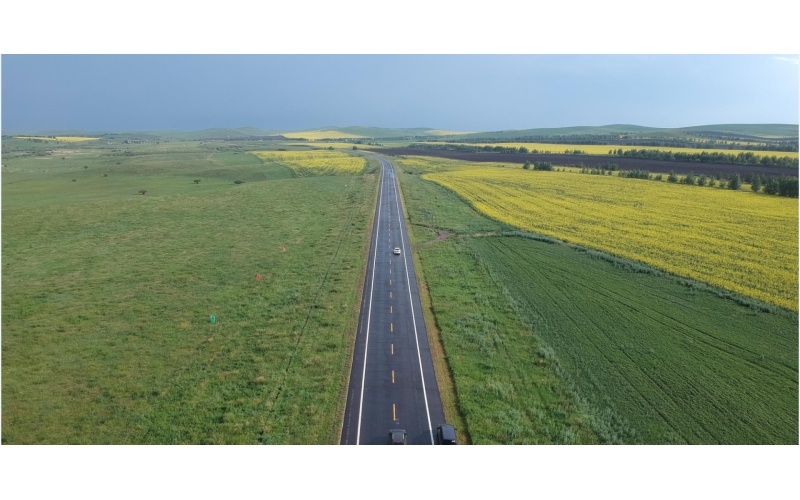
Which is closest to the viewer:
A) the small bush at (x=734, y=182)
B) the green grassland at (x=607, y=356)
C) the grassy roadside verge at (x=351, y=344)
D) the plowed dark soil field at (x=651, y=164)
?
the green grassland at (x=607, y=356)

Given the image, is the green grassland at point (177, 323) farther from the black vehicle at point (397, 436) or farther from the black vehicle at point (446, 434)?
the black vehicle at point (446, 434)

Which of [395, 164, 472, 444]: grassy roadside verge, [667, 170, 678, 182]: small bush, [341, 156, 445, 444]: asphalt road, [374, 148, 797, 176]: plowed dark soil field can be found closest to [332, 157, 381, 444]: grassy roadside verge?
[341, 156, 445, 444]: asphalt road

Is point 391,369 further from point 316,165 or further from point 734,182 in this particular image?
point 316,165

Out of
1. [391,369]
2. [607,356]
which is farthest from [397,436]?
[607,356]

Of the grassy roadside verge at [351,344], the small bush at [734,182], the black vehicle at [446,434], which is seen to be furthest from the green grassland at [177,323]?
the small bush at [734,182]

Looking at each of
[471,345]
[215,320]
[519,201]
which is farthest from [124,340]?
[519,201]

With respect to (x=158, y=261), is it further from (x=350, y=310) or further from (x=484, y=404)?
(x=484, y=404)
